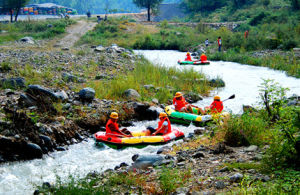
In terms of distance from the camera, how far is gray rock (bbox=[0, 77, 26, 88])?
10.7 m

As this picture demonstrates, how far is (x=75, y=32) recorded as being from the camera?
1325 inches

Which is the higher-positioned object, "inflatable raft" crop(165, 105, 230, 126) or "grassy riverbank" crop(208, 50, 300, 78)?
"grassy riverbank" crop(208, 50, 300, 78)

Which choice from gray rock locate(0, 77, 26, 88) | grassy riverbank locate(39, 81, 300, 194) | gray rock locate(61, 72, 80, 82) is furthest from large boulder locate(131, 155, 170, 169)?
gray rock locate(61, 72, 80, 82)

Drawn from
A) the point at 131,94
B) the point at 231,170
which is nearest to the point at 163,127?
the point at 131,94

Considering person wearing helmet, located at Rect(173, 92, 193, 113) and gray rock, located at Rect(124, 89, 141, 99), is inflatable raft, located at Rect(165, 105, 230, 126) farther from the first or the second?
gray rock, located at Rect(124, 89, 141, 99)

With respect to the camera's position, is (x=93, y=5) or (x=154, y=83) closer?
(x=154, y=83)

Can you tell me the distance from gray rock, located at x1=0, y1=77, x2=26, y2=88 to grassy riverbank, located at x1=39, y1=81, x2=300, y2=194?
5.72 metres

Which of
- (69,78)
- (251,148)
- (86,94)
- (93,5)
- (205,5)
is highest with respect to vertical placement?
(93,5)

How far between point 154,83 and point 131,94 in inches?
85.0

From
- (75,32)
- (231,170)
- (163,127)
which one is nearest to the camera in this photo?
(231,170)

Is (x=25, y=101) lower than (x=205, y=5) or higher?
lower

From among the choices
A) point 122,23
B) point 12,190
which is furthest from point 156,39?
point 12,190

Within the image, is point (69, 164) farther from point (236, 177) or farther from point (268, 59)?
point (268, 59)

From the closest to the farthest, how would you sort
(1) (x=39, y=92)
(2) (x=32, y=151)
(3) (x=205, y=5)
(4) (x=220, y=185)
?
(4) (x=220, y=185) → (2) (x=32, y=151) → (1) (x=39, y=92) → (3) (x=205, y=5)
